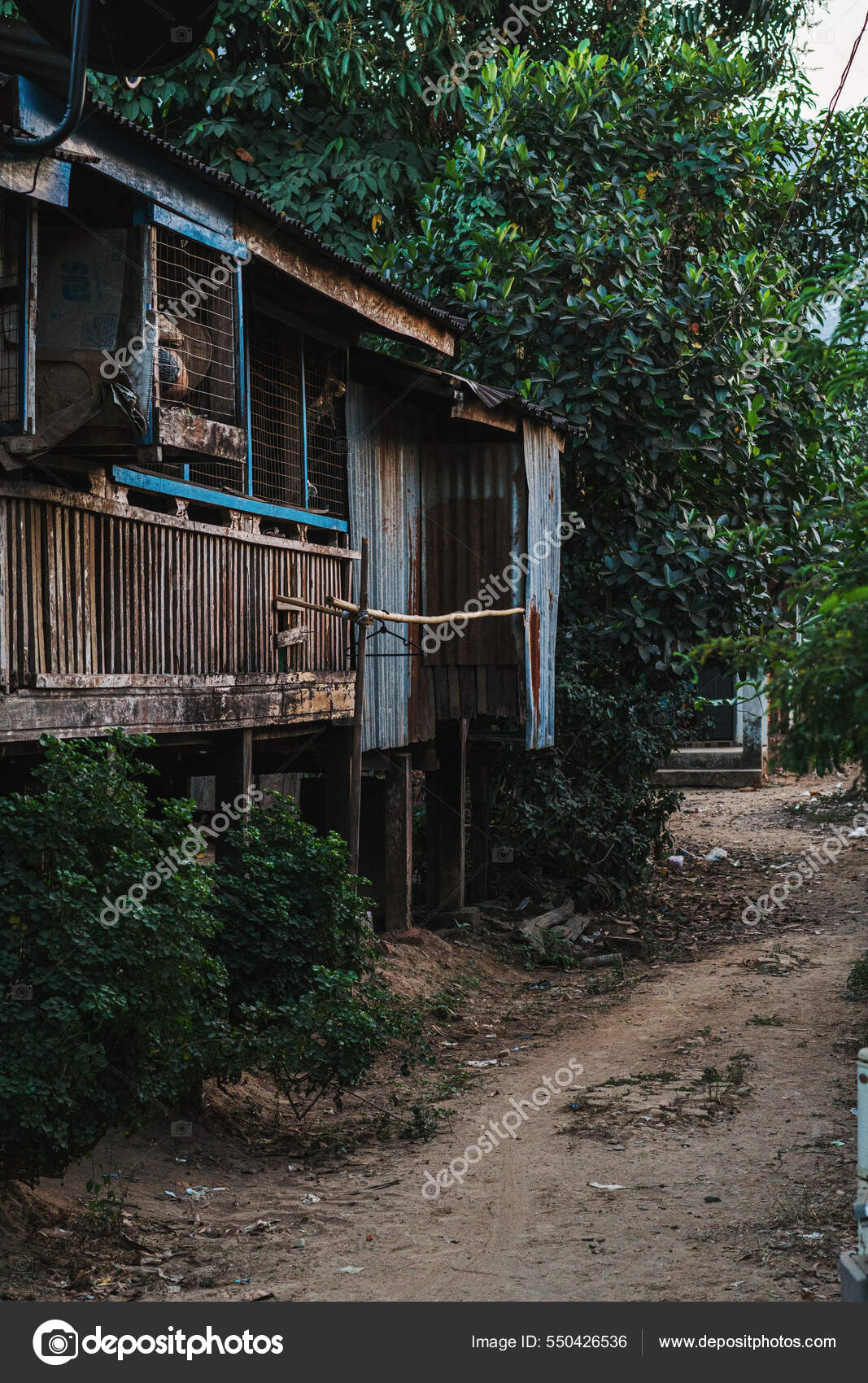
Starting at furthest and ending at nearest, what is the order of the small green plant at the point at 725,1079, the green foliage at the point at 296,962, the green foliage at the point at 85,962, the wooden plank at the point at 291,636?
the wooden plank at the point at 291,636, the small green plant at the point at 725,1079, the green foliage at the point at 296,962, the green foliage at the point at 85,962

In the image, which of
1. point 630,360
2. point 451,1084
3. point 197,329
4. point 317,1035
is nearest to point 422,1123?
point 317,1035

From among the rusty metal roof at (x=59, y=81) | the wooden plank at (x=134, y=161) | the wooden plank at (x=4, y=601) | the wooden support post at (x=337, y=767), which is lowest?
the wooden support post at (x=337, y=767)

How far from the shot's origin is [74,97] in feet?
15.7

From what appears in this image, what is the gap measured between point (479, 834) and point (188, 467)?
749 centimetres

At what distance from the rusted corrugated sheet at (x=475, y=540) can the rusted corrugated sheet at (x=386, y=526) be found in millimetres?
208

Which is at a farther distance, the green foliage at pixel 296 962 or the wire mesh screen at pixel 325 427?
the wire mesh screen at pixel 325 427

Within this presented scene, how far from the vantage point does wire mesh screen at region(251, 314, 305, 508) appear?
849cm

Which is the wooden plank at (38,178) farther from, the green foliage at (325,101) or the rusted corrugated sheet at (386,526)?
the green foliage at (325,101)

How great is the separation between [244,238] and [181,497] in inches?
59.9

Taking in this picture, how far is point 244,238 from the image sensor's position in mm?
6980

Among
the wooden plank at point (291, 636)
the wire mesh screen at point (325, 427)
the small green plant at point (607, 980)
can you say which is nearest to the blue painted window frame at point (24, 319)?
the wooden plank at point (291, 636)

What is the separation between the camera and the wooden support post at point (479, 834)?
45.6 feet
